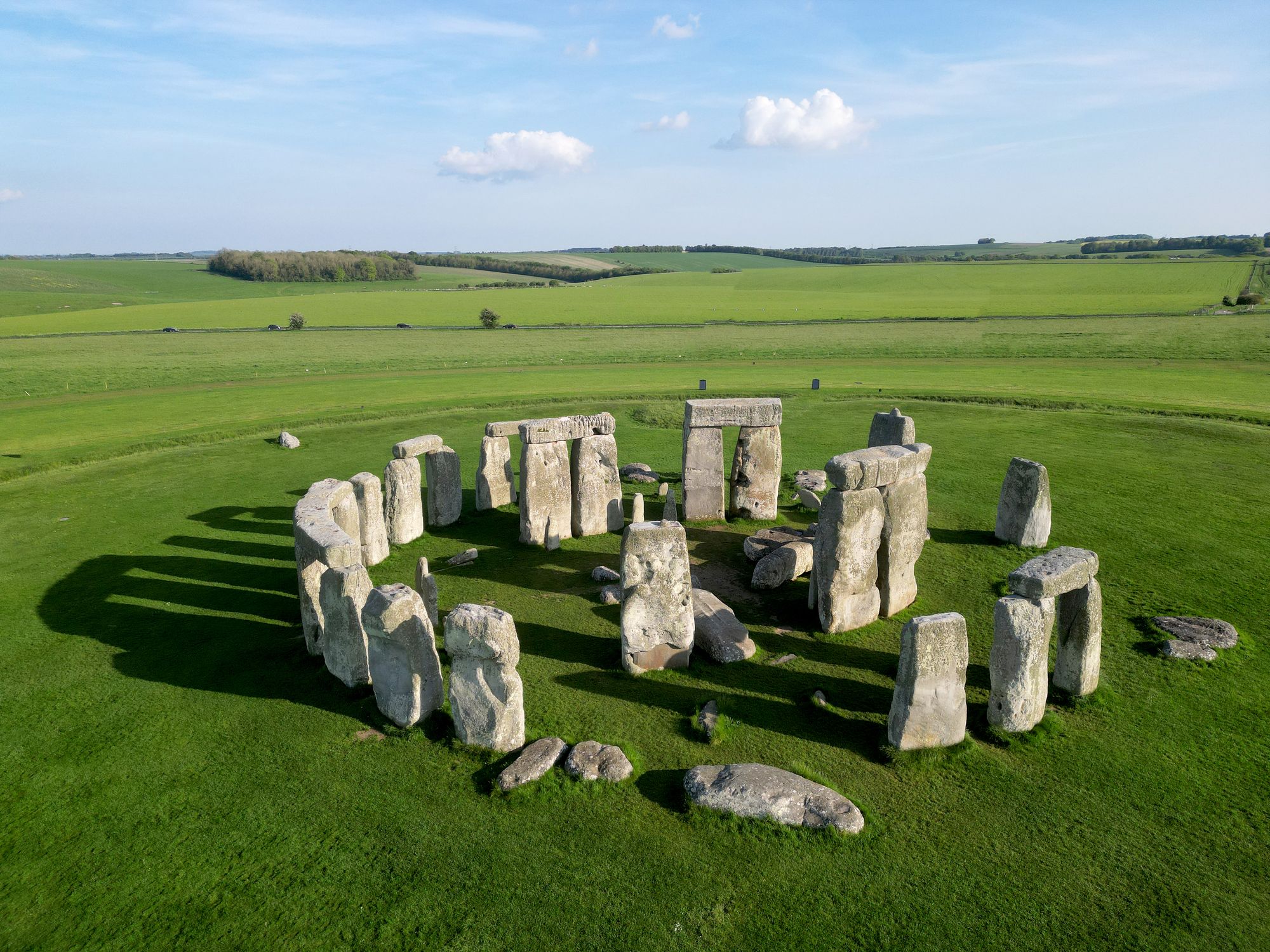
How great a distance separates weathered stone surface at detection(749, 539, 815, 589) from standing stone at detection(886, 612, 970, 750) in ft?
14.7

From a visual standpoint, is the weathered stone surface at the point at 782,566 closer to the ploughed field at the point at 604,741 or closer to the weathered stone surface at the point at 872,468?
the ploughed field at the point at 604,741

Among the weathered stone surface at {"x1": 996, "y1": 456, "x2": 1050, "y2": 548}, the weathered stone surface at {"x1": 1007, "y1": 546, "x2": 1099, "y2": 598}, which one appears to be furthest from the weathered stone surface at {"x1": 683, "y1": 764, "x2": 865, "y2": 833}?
the weathered stone surface at {"x1": 996, "y1": 456, "x2": 1050, "y2": 548}

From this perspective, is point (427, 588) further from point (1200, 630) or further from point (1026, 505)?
point (1200, 630)

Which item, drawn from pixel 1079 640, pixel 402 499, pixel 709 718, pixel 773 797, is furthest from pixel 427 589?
pixel 1079 640

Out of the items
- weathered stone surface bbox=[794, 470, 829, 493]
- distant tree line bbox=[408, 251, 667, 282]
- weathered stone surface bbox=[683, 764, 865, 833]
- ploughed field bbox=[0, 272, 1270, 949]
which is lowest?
distant tree line bbox=[408, 251, 667, 282]

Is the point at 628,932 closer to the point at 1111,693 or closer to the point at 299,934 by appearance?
the point at 299,934

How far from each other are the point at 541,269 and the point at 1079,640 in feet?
459

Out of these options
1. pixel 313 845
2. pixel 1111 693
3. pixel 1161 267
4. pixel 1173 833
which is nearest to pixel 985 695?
pixel 1111 693

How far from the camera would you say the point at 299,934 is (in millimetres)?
6711

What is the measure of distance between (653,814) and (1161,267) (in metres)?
125

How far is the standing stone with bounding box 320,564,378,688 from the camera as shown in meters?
10.1

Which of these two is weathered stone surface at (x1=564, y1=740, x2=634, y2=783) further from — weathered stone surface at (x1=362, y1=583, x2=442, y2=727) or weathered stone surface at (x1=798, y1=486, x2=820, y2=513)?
weathered stone surface at (x1=798, y1=486, x2=820, y2=513)

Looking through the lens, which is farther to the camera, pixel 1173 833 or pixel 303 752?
pixel 303 752

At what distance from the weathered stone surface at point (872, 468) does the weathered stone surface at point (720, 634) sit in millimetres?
2426
